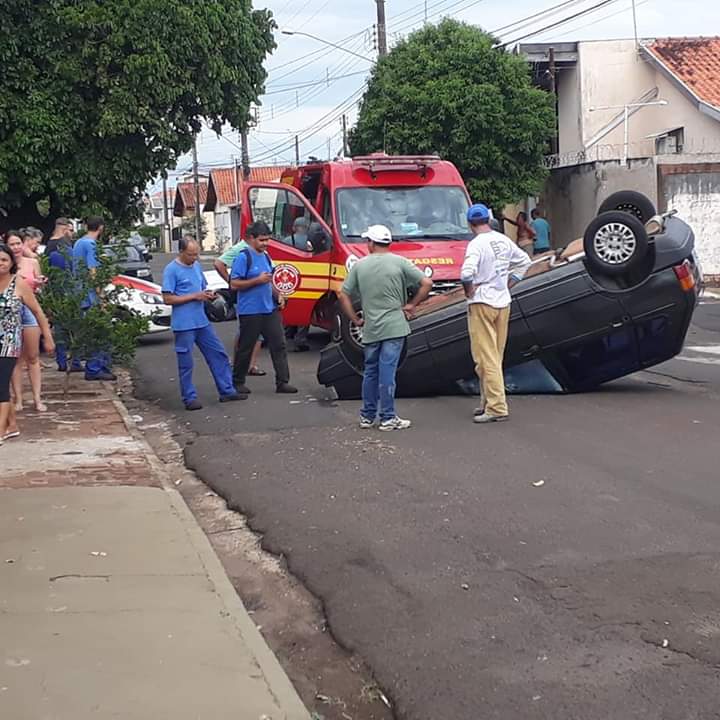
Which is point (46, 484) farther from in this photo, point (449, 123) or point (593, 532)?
point (449, 123)

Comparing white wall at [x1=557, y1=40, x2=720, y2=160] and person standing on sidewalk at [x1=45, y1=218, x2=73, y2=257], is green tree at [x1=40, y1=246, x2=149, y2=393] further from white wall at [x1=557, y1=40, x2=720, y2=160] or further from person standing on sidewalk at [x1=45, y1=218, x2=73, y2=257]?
white wall at [x1=557, y1=40, x2=720, y2=160]

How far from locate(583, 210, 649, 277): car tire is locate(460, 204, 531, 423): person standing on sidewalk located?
38.4 inches

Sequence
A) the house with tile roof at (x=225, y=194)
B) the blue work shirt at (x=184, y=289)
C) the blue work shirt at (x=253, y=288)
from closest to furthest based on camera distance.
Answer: the blue work shirt at (x=184, y=289) < the blue work shirt at (x=253, y=288) < the house with tile roof at (x=225, y=194)

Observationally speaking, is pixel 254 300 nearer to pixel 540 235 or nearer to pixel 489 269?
pixel 489 269

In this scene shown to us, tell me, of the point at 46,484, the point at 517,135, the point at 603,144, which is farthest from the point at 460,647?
the point at 603,144

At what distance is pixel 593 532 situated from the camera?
647 cm

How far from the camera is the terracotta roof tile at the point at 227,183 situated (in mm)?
73438

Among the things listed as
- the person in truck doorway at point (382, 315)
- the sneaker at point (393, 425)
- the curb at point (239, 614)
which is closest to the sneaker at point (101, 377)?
the person in truck doorway at point (382, 315)

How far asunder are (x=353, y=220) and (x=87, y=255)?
158 inches

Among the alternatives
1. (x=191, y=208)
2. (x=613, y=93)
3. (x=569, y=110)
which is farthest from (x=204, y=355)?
(x=191, y=208)

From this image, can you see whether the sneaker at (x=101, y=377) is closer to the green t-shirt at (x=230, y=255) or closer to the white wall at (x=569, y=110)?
the green t-shirt at (x=230, y=255)

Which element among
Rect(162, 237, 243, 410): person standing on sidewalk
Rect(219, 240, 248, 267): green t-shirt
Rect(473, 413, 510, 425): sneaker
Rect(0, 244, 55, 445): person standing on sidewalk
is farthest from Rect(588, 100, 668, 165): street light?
Rect(0, 244, 55, 445): person standing on sidewalk

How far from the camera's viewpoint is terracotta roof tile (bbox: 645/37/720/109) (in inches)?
1235

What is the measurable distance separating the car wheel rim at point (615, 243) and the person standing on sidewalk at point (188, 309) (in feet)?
12.1
